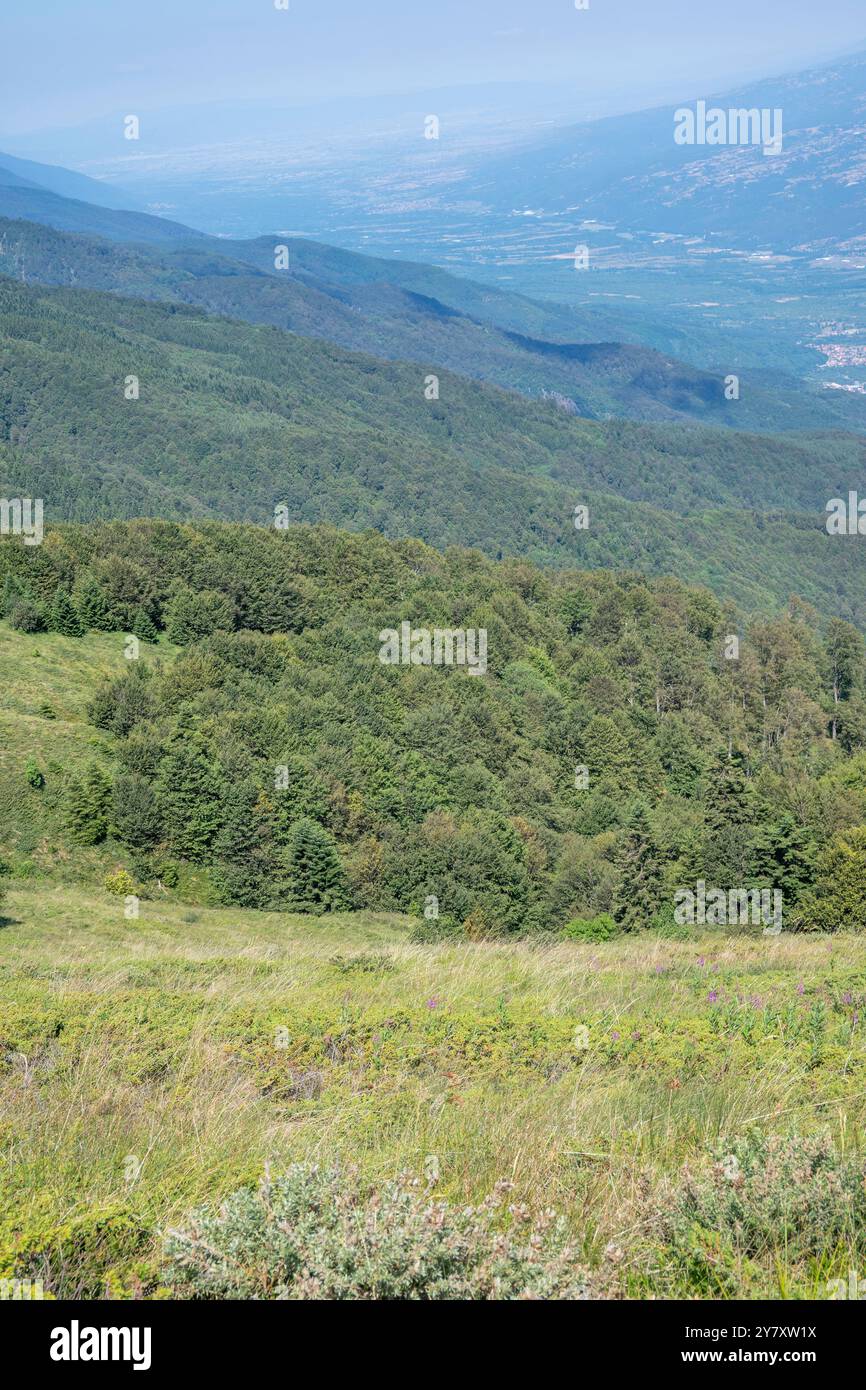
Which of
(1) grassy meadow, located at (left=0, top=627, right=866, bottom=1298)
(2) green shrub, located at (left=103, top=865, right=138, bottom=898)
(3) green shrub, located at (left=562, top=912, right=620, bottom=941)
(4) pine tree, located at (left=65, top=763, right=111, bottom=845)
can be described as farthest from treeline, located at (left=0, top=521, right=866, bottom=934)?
(1) grassy meadow, located at (left=0, top=627, right=866, bottom=1298)

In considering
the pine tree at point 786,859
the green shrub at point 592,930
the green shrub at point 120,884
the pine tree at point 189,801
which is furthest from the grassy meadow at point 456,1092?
the pine tree at point 786,859

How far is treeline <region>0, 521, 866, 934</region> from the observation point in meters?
38.8

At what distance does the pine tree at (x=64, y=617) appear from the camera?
54.9 meters

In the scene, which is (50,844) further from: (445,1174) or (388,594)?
(388,594)

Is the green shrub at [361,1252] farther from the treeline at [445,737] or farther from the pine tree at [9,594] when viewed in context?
the pine tree at [9,594]

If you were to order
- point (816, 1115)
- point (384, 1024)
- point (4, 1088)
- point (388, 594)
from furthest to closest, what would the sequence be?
point (388, 594) → point (384, 1024) → point (4, 1088) → point (816, 1115)

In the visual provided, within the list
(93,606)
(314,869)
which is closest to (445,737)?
(314,869)

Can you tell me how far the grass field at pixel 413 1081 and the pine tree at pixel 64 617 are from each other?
44160mm

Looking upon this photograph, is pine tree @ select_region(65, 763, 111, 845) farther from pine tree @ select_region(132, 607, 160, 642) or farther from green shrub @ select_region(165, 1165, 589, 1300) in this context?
green shrub @ select_region(165, 1165, 589, 1300)

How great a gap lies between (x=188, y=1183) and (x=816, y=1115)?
4.11 m
